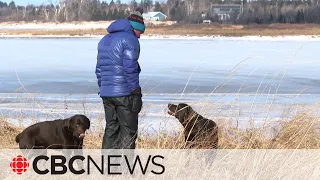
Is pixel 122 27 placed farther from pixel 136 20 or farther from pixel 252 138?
pixel 252 138

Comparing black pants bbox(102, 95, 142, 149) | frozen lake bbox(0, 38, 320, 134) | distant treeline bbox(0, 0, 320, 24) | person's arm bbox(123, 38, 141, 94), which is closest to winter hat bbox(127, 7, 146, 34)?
person's arm bbox(123, 38, 141, 94)

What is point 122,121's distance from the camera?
5523 mm

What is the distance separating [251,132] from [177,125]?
1.16 meters

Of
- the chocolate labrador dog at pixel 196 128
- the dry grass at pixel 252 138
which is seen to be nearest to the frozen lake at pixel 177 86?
the dry grass at pixel 252 138

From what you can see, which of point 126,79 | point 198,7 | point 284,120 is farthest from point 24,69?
point 198,7

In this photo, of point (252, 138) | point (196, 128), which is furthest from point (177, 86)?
point (196, 128)

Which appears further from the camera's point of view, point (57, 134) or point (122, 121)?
point (57, 134)

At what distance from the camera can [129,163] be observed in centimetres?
546

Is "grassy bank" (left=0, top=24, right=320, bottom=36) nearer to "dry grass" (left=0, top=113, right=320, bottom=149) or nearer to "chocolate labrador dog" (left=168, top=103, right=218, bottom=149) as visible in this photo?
"dry grass" (left=0, top=113, right=320, bottom=149)

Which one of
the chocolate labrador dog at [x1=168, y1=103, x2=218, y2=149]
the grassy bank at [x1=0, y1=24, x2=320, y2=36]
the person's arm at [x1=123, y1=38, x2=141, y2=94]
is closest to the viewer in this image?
the person's arm at [x1=123, y1=38, x2=141, y2=94]

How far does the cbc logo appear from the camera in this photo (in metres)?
5.32

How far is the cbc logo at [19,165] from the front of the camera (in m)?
5.32

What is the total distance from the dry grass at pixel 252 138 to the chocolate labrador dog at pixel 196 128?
0.13 meters

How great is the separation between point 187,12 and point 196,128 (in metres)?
85.6
